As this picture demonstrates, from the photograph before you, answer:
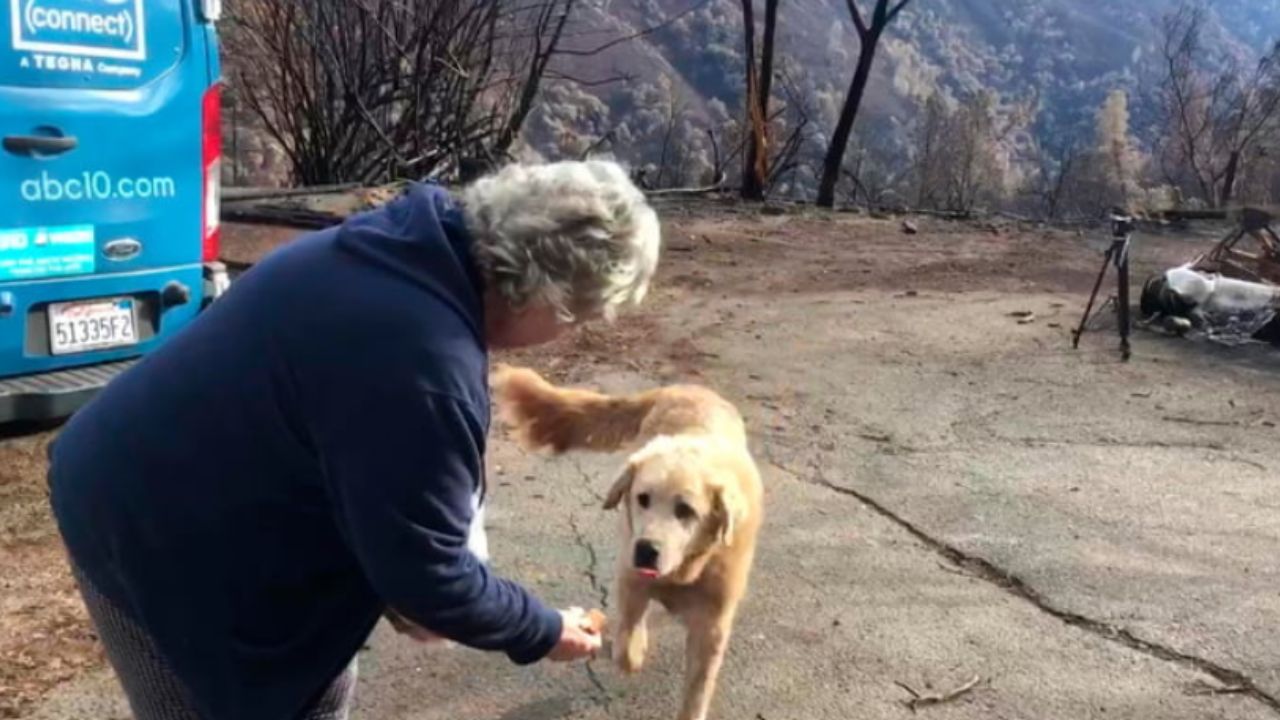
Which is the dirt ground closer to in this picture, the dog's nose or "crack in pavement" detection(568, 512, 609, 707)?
"crack in pavement" detection(568, 512, 609, 707)

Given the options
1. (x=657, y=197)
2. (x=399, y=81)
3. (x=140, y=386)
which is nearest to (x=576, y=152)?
(x=657, y=197)

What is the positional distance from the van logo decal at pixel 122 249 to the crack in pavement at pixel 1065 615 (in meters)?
3.14

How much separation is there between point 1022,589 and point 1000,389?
298 centimetres

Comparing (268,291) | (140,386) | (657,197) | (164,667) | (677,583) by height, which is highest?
(268,291)

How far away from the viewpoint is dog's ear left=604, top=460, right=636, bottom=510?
11.9ft

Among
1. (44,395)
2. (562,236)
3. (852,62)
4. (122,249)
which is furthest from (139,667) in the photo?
(852,62)

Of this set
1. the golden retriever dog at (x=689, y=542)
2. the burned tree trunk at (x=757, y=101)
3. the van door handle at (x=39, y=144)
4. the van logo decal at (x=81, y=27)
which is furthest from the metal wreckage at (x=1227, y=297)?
the van door handle at (x=39, y=144)

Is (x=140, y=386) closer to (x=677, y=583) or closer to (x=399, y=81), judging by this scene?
(x=677, y=583)

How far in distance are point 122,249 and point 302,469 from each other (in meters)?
3.81

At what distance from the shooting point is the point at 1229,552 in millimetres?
5098

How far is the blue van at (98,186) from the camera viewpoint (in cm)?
473

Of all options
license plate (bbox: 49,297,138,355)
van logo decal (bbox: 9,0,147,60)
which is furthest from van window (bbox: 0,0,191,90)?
license plate (bbox: 49,297,138,355)

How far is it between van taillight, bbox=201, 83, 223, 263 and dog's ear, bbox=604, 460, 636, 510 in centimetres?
278

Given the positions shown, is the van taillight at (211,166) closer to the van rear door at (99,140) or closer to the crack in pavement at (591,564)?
the van rear door at (99,140)
